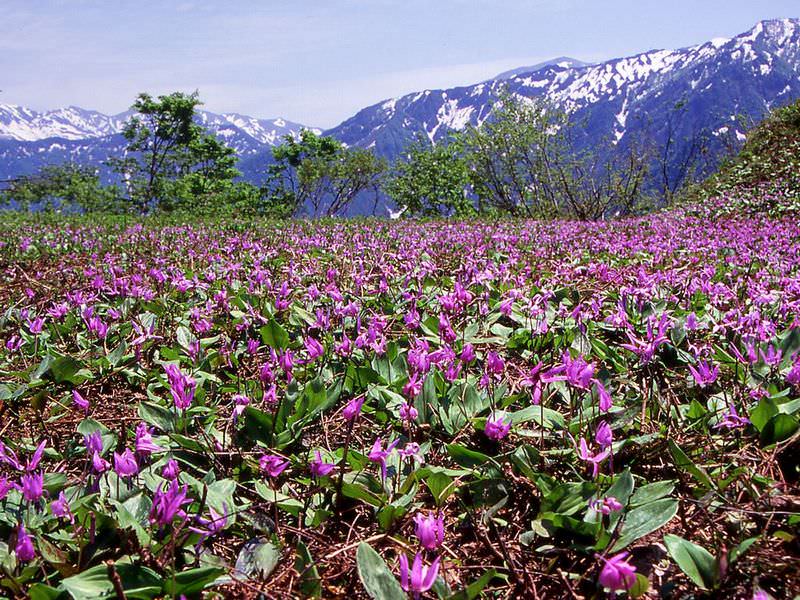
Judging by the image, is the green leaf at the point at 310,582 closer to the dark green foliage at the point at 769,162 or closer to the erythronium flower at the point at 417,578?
the erythronium flower at the point at 417,578

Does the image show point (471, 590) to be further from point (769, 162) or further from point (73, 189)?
point (73, 189)

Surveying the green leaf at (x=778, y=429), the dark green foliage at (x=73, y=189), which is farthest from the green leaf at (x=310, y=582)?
the dark green foliage at (x=73, y=189)

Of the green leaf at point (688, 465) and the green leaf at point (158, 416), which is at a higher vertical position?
the green leaf at point (158, 416)

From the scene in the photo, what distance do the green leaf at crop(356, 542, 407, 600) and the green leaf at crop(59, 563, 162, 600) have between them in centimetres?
50

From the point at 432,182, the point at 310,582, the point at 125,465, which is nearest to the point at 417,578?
the point at 310,582

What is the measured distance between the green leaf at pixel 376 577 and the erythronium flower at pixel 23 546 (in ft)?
2.72

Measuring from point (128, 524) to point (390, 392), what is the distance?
44.9 inches

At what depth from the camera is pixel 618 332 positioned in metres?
3.21

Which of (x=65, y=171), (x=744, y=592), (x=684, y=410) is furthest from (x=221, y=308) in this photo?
(x=65, y=171)

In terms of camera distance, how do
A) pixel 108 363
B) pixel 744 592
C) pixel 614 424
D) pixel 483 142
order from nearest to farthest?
pixel 744 592
pixel 614 424
pixel 108 363
pixel 483 142

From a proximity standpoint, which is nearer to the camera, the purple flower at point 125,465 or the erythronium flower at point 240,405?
the purple flower at point 125,465

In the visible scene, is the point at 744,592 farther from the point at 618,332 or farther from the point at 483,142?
the point at 483,142

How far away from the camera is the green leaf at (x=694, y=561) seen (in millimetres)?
1291

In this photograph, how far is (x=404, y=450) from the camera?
5.62ft
